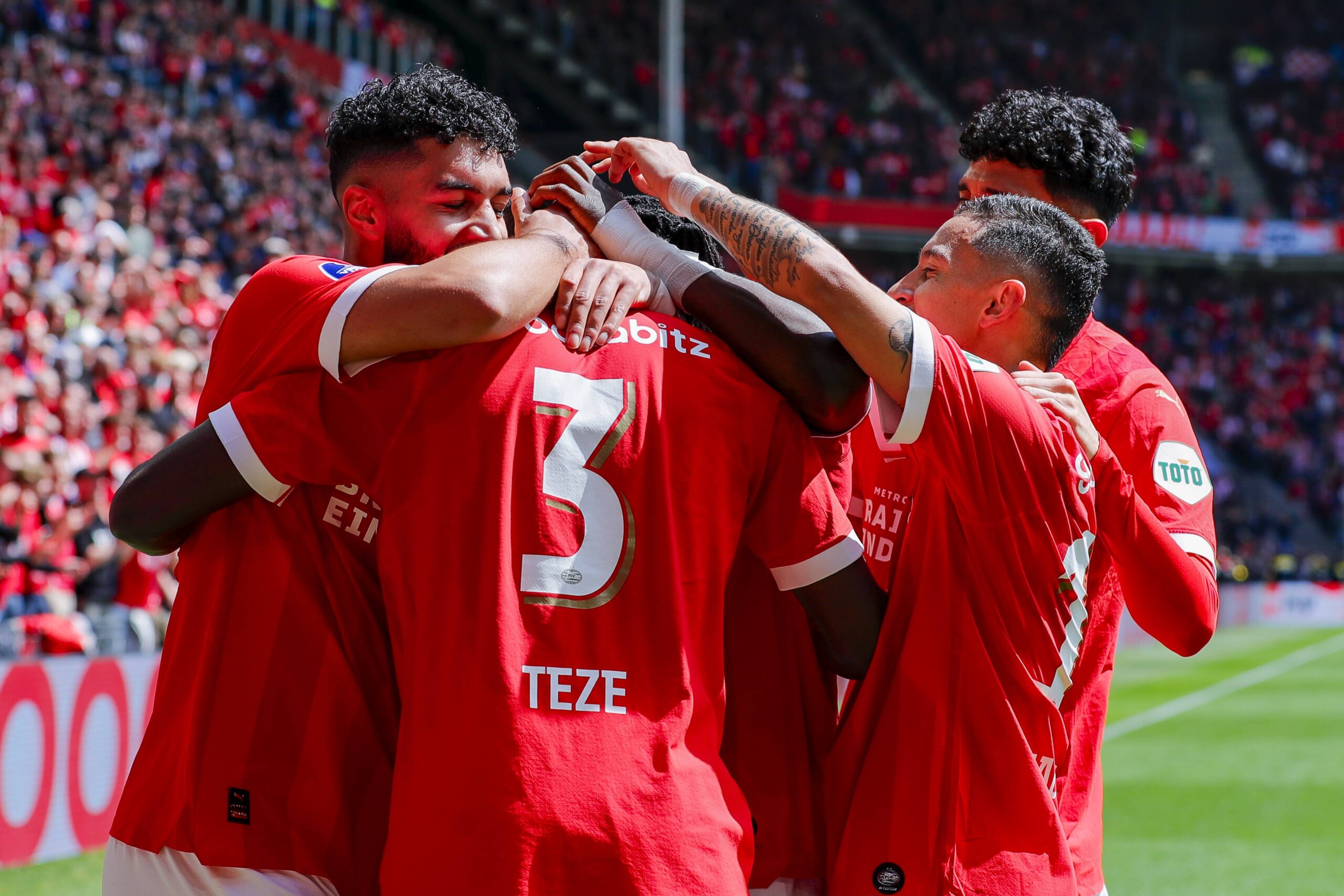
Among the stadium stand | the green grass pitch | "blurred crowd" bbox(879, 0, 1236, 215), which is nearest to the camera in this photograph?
the green grass pitch

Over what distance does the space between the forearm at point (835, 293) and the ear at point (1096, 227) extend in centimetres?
114

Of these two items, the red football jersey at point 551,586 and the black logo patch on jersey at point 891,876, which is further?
the black logo patch on jersey at point 891,876

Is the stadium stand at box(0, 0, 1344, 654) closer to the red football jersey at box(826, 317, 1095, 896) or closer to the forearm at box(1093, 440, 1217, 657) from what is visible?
the red football jersey at box(826, 317, 1095, 896)

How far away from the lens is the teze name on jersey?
2143 millimetres

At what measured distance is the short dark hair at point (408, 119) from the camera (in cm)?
251

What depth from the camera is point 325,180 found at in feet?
64.7

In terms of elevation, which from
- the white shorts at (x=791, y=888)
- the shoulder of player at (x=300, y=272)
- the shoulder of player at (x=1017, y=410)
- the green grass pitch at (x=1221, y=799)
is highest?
the shoulder of player at (x=300, y=272)

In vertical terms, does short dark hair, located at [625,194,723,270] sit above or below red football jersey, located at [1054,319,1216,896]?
above

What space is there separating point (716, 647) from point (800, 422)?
0.39 metres

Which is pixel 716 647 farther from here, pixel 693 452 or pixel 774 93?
pixel 774 93

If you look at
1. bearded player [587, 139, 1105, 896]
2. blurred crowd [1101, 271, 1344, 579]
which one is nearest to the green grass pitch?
bearded player [587, 139, 1105, 896]

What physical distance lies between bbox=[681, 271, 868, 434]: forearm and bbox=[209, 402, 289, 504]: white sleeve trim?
74 centimetres

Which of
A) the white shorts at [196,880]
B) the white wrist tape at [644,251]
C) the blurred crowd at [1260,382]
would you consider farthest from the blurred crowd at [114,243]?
the blurred crowd at [1260,382]

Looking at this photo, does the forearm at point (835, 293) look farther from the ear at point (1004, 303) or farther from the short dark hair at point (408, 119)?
the short dark hair at point (408, 119)
